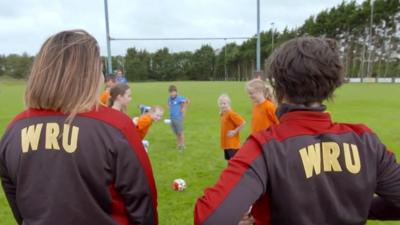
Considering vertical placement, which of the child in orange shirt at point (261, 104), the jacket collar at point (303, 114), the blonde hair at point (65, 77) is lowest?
the child in orange shirt at point (261, 104)

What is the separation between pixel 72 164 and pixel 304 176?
0.99m

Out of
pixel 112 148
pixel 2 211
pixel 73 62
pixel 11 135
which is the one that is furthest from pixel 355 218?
pixel 2 211

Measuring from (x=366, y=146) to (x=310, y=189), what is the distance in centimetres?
30

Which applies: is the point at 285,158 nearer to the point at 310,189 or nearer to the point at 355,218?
the point at 310,189

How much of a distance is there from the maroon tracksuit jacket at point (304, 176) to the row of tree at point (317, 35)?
39769 mm

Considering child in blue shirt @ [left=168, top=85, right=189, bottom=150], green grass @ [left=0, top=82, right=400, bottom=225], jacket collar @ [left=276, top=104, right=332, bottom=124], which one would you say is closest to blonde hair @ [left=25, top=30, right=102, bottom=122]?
jacket collar @ [left=276, top=104, right=332, bottom=124]

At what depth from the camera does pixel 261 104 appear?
5887 millimetres

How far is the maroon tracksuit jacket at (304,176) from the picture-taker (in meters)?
1.39

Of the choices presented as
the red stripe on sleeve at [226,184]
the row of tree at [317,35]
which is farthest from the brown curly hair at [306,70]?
the row of tree at [317,35]

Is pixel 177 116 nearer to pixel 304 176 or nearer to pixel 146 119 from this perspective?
pixel 146 119

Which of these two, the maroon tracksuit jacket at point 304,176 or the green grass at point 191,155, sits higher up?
the maroon tracksuit jacket at point 304,176

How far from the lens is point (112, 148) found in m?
1.80

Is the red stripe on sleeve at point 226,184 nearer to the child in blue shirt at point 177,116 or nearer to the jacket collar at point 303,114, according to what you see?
the jacket collar at point 303,114

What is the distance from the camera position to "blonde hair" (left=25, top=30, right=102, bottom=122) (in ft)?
5.95
